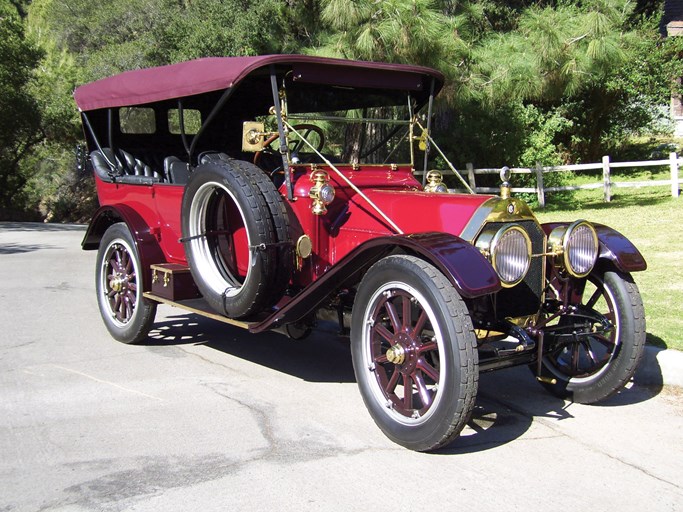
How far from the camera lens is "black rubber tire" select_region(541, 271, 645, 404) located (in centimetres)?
431

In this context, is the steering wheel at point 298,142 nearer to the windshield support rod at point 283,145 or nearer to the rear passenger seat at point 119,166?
the windshield support rod at point 283,145

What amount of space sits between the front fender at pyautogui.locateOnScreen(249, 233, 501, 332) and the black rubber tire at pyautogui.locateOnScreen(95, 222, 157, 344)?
5.48 ft

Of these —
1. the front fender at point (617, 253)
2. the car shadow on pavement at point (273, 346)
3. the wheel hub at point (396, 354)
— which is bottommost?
the car shadow on pavement at point (273, 346)

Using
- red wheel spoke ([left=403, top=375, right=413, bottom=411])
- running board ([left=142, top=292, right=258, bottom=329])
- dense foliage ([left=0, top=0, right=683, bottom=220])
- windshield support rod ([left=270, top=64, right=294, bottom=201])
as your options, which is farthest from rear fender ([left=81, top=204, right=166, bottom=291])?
dense foliage ([left=0, top=0, right=683, bottom=220])

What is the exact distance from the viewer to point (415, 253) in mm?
3982

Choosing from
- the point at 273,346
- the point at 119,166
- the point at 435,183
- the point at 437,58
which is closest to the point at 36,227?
the point at 437,58

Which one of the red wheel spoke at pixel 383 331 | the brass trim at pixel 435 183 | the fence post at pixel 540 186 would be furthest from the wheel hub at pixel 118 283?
the fence post at pixel 540 186

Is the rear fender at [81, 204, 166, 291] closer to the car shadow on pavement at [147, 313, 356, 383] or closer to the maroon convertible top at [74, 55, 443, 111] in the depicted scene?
the car shadow on pavement at [147, 313, 356, 383]

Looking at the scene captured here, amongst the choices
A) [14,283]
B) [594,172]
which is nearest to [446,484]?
[14,283]

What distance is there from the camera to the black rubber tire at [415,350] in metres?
3.53

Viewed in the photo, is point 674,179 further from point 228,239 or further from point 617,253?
point 228,239

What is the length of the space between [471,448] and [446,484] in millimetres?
513

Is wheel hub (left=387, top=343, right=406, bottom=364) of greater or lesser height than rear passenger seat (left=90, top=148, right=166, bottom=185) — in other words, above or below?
below

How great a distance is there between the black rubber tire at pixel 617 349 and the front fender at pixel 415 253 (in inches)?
46.5
